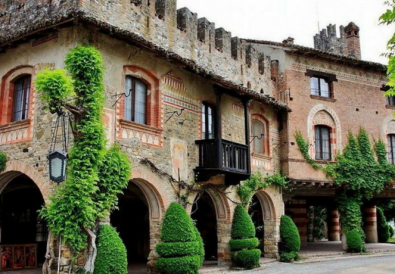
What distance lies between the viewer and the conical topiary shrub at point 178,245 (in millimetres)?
13344

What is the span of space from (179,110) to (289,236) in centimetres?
794

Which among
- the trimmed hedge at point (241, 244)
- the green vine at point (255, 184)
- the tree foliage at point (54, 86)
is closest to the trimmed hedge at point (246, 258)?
the trimmed hedge at point (241, 244)

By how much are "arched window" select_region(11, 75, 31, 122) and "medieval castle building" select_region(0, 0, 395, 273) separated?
4 centimetres

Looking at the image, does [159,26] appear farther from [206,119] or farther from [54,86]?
[54,86]

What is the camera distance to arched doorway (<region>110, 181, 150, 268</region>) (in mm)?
19219

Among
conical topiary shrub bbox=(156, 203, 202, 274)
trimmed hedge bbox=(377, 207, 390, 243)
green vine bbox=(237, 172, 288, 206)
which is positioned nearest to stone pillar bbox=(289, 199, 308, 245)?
green vine bbox=(237, 172, 288, 206)

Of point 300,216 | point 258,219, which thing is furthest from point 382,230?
point 258,219

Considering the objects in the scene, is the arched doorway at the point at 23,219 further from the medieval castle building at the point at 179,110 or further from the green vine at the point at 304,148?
the green vine at the point at 304,148

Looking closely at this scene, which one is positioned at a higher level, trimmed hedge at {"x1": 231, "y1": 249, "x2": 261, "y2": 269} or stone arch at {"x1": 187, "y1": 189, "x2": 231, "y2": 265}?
stone arch at {"x1": 187, "y1": 189, "x2": 231, "y2": 265}

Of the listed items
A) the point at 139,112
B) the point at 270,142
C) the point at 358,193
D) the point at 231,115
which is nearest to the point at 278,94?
the point at 270,142


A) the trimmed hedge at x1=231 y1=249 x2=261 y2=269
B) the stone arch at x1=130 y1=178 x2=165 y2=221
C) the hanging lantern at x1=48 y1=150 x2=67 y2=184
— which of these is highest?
the hanging lantern at x1=48 y1=150 x2=67 y2=184

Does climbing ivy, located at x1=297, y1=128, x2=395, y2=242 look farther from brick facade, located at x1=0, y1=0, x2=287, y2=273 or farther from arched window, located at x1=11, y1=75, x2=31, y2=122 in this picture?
arched window, located at x1=11, y1=75, x2=31, y2=122

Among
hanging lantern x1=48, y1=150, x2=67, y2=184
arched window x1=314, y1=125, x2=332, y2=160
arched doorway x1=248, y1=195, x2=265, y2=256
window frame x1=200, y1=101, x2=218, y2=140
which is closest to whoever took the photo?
hanging lantern x1=48, y1=150, x2=67, y2=184

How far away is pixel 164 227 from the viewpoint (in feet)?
45.5
